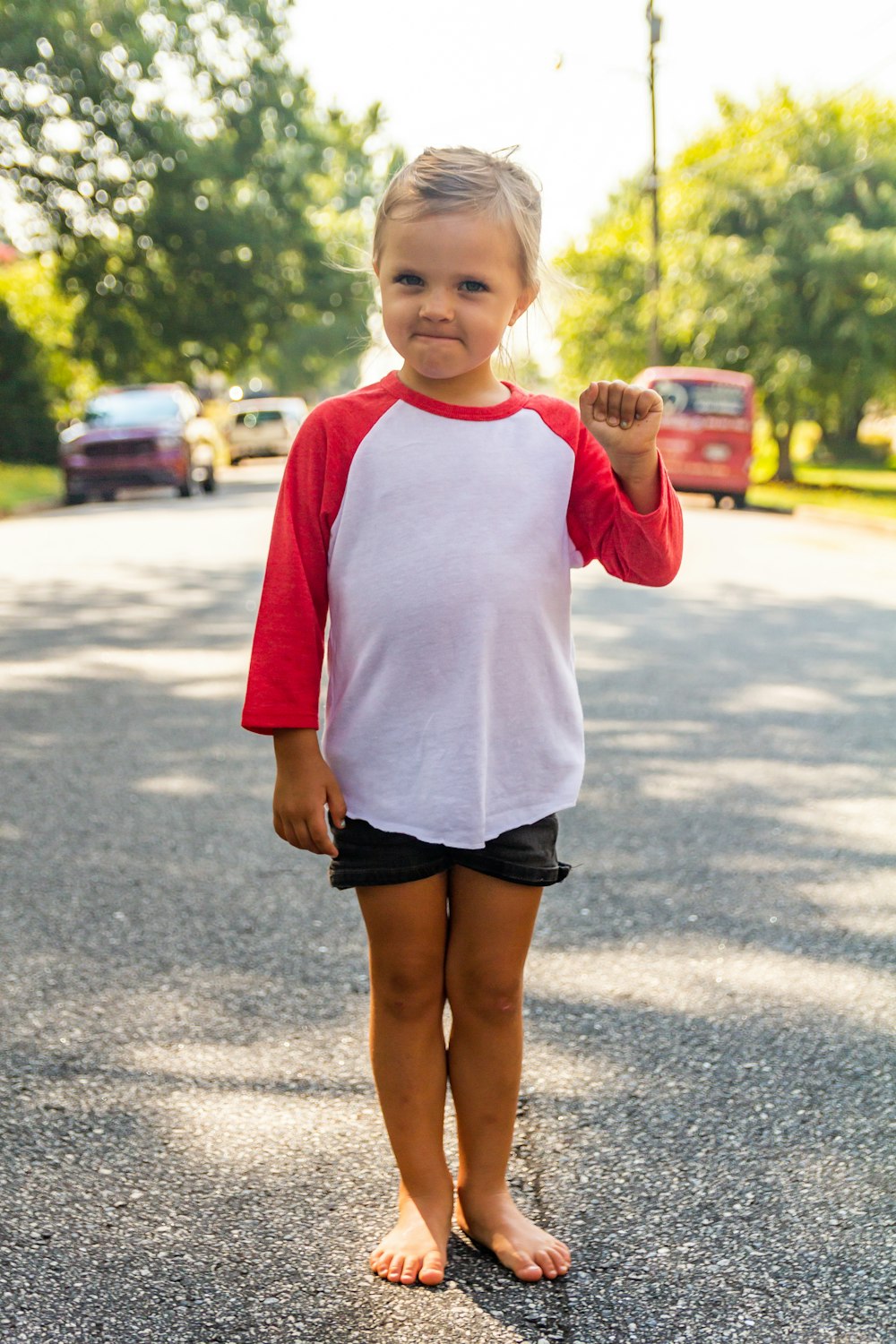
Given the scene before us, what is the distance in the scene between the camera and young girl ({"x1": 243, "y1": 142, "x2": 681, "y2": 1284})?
2.20 m

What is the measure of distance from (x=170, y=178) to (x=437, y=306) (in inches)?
1268

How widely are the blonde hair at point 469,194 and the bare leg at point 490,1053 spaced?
887mm

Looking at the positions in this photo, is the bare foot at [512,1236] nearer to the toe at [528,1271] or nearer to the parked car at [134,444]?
the toe at [528,1271]

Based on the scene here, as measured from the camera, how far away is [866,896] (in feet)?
13.8

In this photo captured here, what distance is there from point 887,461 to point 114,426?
81.6 feet

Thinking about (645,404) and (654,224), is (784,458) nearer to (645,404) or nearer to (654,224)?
(654,224)

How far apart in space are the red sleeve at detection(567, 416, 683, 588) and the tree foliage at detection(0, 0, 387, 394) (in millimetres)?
29996

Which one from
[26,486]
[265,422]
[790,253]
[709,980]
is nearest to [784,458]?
[790,253]

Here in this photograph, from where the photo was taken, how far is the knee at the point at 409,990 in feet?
7.69

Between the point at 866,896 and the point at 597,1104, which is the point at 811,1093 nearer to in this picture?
the point at 597,1104

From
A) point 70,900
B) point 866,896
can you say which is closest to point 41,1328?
point 70,900

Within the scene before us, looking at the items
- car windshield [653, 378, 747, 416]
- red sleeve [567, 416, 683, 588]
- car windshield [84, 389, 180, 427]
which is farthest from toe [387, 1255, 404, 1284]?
car windshield [653, 378, 747, 416]

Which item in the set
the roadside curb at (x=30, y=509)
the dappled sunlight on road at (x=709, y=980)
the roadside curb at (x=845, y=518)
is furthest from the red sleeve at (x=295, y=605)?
the roadside curb at (x=30, y=509)

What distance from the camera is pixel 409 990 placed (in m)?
2.36
